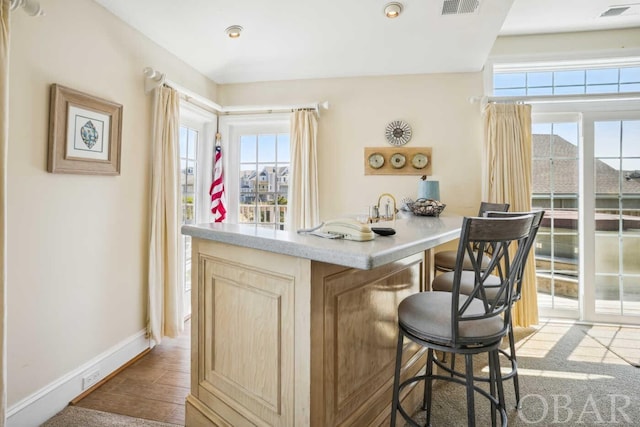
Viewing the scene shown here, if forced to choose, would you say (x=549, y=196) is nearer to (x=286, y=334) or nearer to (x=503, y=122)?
(x=503, y=122)

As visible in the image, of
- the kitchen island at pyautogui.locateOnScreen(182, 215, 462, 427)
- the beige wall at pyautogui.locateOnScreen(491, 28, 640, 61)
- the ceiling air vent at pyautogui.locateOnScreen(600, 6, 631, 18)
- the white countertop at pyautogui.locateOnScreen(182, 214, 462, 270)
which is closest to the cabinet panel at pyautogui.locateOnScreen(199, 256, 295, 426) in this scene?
the kitchen island at pyautogui.locateOnScreen(182, 215, 462, 427)

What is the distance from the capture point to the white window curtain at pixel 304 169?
11.3ft

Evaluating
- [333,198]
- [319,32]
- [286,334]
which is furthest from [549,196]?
[286,334]

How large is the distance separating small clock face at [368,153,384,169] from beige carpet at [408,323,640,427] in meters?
A: 1.94

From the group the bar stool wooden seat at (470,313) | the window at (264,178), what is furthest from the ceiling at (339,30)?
the bar stool wooden seat at (470,313)

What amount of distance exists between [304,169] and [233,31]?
1.39m

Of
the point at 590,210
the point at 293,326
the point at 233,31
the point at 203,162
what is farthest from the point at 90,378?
the point at 590,210

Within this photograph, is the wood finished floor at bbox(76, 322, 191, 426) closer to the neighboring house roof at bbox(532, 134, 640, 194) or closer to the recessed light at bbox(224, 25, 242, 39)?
the recessed light at bbox(224, 25, 242, 39)

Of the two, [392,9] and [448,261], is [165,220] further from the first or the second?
[392,9]

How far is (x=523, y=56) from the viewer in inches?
130

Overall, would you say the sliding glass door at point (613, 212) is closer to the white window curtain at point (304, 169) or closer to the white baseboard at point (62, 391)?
the white window curtain at point (304, 169)

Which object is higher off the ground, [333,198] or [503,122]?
[503,122]

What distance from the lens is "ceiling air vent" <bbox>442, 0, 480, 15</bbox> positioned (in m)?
2.26

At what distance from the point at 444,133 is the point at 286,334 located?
2.86m
